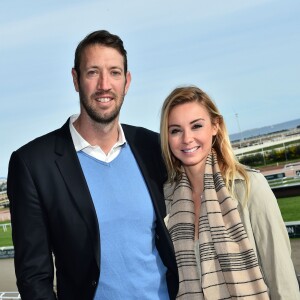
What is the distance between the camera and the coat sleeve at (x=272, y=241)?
253 cm

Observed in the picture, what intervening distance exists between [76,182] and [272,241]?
39.4 inches

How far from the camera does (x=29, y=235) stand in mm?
2416

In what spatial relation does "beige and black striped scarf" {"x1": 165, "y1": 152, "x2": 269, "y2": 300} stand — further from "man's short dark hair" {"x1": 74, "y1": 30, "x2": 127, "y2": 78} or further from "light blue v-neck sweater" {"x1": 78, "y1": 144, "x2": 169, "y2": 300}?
"man's short dark hair" {"x1": 74, "y1": 30, "x2": 127, "y2": 78}

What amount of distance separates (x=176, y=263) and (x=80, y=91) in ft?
3.45

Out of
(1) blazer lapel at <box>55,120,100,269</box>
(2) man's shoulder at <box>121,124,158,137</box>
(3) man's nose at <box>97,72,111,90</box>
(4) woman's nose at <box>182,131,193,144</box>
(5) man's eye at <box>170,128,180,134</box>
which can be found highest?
(3) man's nose at <box>97,72,111,90</box>

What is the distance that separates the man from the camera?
2461 mm

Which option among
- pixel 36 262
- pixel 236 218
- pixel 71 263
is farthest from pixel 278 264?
pixel 36 262

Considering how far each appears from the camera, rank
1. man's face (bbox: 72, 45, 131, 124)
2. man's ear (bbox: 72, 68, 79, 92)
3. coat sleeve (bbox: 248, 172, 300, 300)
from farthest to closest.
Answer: man's ear (bbox: 72, 68, 79, 92), man's face (bbox: 72, 45, 131, 124), coat sleeve (bbox: 248, 172, 300, 300)

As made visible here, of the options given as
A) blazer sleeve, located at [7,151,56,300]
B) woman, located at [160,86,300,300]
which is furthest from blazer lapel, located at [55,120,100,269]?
woman, located at [160,86,300,300]

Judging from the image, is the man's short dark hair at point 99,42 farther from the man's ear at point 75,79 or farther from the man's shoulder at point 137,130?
the man's shoulder at point 137,130

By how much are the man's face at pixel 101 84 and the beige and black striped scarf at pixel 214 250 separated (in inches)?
25.7

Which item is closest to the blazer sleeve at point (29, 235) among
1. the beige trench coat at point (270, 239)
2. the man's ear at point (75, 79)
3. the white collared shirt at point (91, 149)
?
the white collared shirt at point (91, 149)

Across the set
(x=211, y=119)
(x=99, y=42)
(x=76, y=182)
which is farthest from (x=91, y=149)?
(x=211, y=119)

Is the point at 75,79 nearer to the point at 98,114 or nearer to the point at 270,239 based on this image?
the point at 98,114
